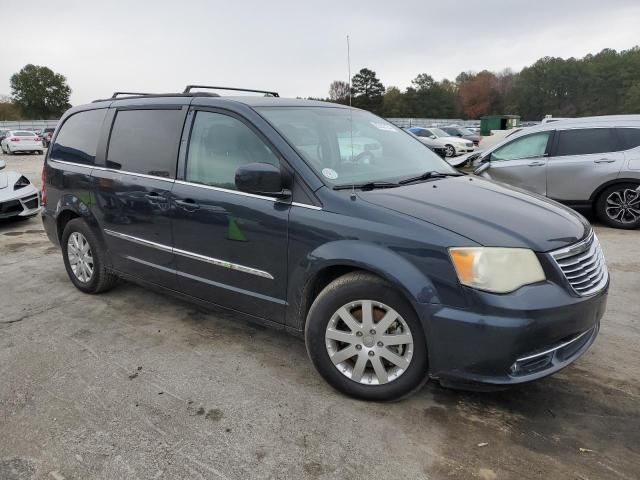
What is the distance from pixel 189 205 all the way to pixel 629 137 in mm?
6625

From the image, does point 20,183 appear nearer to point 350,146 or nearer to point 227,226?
point 227,226

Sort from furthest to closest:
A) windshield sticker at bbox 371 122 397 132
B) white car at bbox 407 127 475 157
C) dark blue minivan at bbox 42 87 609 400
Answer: white car at bbox 407 127 475 157 → windshield sticker at bbox 371 122 397 132 → dark blue minivan at bbox 42 87 609 400

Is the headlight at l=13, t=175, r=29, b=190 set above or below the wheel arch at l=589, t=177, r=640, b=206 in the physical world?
above

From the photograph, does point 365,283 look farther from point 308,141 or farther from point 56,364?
point 56,364

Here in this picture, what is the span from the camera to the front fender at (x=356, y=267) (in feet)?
8.34

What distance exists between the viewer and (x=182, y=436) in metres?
2.59

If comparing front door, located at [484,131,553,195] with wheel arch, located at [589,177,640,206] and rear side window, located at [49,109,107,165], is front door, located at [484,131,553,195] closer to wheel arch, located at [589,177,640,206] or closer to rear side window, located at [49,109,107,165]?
wheel arch, located at [589,177,640,206]

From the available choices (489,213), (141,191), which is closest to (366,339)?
(489,213)

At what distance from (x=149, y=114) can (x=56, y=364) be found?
6.43ft

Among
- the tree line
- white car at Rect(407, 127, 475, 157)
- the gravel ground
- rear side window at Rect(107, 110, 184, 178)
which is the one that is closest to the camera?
the gravel ground

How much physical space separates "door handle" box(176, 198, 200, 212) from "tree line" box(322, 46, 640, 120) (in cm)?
7153

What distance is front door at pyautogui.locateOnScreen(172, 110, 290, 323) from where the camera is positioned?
312 cm

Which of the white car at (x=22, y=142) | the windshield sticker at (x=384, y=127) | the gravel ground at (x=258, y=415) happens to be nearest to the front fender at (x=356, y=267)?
the gravel ground at (x=258, y=415)

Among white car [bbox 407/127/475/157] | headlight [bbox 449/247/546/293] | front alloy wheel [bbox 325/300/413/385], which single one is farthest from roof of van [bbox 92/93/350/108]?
white car [bbox 407/127/475/157]
